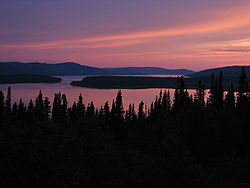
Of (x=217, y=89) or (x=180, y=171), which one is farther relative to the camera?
(x=217, y=89)

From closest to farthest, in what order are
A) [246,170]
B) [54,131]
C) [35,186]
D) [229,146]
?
1. [35,186]
2. [54,131]
3. [246,170]
4. [229,146]

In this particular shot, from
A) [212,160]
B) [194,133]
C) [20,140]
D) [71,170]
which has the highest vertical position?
[20,140]

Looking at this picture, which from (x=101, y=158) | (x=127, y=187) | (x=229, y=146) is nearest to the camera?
(x=127, y=187)

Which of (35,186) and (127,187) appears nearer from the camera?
(35,186)

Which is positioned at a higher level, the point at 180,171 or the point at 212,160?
the point at 180,171

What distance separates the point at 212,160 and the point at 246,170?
12410mm

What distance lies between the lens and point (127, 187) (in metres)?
20.0

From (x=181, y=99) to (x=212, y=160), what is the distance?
143ft

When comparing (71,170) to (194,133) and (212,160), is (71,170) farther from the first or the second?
(194,133)

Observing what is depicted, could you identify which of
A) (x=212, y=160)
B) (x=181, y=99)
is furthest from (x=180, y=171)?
(x=181, y=99)

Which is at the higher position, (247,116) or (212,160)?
(247,116)

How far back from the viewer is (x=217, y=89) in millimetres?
85125

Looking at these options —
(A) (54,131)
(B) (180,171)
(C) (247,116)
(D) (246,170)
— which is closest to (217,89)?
(C) (247,116)

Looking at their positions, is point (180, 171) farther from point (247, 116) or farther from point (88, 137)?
point (247, 116)
